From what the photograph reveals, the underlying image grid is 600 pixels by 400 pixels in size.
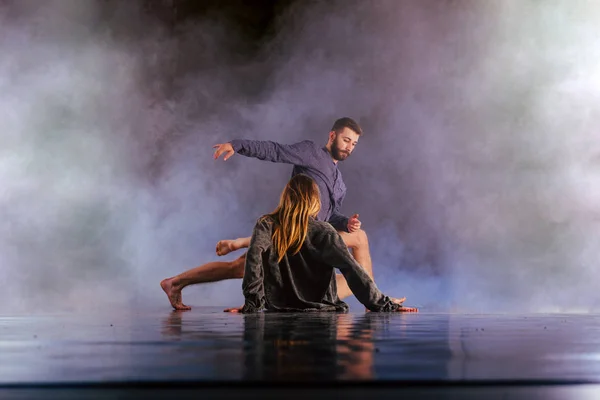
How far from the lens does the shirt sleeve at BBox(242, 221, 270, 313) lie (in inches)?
144

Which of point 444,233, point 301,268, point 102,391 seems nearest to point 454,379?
point 102,391

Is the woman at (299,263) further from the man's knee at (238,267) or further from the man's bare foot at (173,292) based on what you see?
the man's bare foot at (173,292)

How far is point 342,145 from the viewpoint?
5.80 m

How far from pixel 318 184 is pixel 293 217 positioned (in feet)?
4.74

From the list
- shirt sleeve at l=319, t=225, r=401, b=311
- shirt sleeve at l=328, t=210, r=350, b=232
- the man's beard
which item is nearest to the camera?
shirt sleeve at l=319, t=225, r=401, b=311

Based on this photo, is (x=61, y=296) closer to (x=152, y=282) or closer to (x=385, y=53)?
(x=152, y=282)

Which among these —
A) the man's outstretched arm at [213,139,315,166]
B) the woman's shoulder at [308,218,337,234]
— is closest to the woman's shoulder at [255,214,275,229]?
the woman's shoulder at [308,218,337,234]

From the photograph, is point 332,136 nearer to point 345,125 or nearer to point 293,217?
point 345,125

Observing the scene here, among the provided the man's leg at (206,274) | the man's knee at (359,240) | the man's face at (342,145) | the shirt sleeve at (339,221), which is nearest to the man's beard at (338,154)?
the man's face at (342,145)

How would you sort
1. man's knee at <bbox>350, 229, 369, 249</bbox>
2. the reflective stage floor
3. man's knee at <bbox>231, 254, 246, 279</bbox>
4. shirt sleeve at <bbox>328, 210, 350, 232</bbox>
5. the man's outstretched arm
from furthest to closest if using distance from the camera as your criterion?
the man's outstretched arm < shirt sleeve at <bbox>328, 210, 350, 232</bbox> < man's knee at <bbox>350, 229, 369, 249</bbox> < man's knee at <bbox>231, 254, 246, 279</bbox> < the reflective stage floor

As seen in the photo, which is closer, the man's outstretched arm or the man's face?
the man's outstretched arm

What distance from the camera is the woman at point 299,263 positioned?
3693 mm

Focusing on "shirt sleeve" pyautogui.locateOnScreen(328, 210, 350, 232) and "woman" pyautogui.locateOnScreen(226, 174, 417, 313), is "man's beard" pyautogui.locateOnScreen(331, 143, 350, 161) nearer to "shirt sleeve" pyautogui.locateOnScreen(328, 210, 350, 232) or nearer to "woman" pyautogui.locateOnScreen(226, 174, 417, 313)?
"shirt sleeve" pyautogui.locateOnScreen(328, 210, 350, 232)

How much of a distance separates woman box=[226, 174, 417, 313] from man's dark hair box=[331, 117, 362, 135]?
2.03 metres
